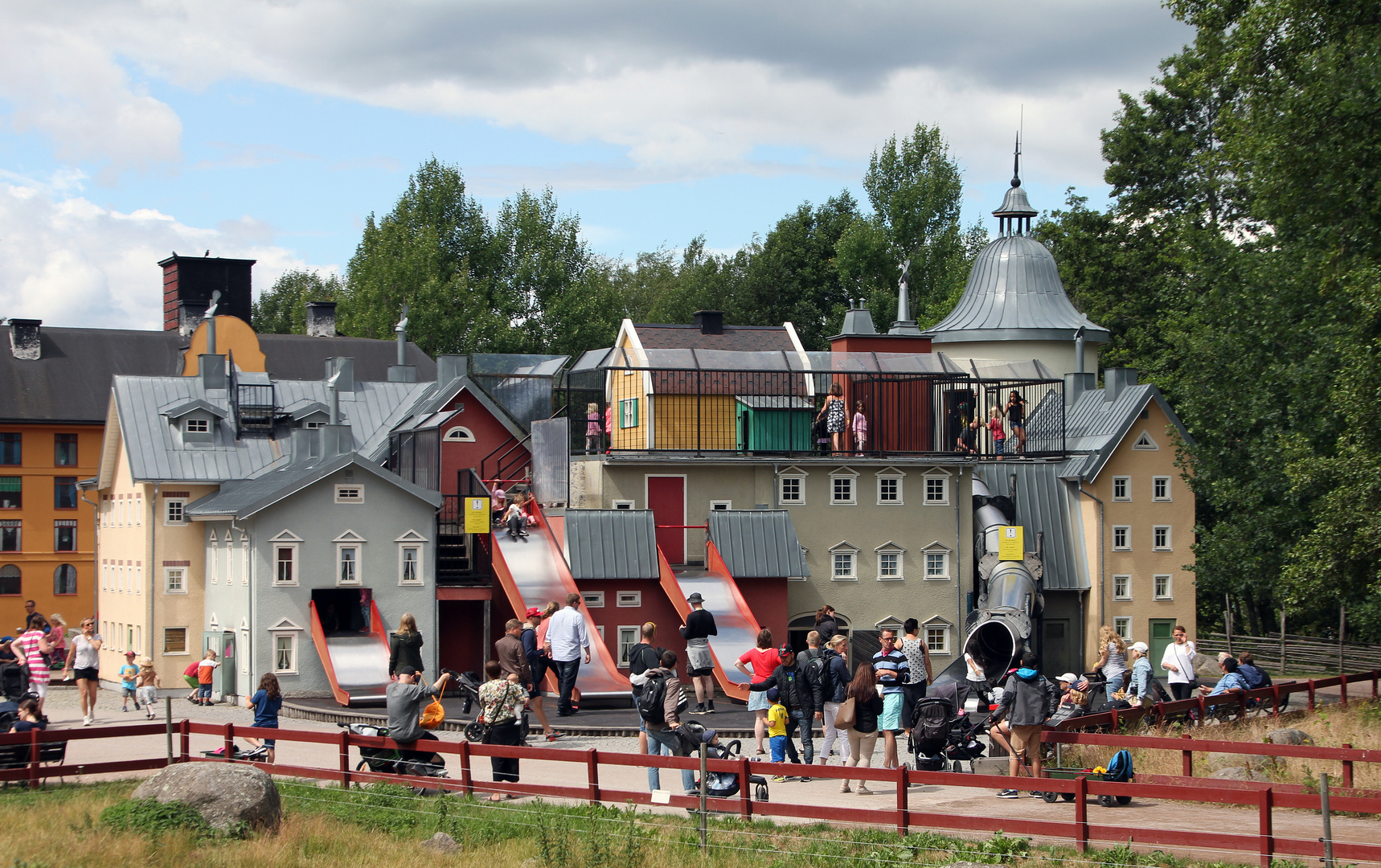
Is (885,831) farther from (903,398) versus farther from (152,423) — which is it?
(152,423)

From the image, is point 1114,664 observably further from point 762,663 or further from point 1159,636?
point 1159,636

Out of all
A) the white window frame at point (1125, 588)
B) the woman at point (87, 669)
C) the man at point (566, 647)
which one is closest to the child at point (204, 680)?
the woman at point (87, 669)

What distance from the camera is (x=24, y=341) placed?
56.4 meters

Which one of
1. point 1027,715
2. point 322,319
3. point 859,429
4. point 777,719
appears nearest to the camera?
point 1027,715

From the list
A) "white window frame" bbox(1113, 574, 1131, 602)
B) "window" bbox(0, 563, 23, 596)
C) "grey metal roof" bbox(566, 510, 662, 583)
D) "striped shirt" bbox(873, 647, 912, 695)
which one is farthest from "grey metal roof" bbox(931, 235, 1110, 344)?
"window" bbox(0, 563, 23, 596)

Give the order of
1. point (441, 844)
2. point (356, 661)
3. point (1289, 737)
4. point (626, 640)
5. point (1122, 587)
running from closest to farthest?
point (441, 844) → point (1289, 737) → point (356, 661) → point (626, 640) → point (1122, 587)

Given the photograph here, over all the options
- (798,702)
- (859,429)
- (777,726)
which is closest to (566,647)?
(798,702)

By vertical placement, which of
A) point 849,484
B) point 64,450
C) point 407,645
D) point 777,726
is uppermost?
point 64,450

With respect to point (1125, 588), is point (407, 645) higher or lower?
lower

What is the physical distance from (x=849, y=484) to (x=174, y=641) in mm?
15676

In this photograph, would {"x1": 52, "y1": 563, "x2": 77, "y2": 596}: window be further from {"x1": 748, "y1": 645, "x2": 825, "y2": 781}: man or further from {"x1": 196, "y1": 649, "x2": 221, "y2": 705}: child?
{"x1": 748, "y1": 645, "x2": 825, "y2": 781}: man

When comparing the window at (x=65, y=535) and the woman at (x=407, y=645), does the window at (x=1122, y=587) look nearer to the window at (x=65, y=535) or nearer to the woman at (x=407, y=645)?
the woman at (x=407, y=645)

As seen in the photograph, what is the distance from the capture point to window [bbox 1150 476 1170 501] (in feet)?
130

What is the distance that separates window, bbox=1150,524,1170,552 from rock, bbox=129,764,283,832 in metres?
28.8
